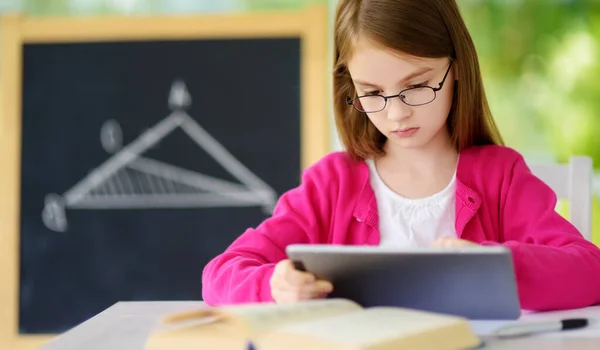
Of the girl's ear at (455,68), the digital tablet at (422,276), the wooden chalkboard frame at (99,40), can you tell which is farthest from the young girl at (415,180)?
the wooden chalkboard frame at (99,40)

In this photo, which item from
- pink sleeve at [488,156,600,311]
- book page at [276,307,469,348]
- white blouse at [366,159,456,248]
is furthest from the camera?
white blouse at [366,159,456,248]

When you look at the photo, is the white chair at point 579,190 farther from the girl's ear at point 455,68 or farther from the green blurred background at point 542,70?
the green blurred background at point 542,70

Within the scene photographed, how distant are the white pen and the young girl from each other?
13cm

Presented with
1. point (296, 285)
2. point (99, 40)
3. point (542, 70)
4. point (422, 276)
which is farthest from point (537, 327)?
point (99, 40)

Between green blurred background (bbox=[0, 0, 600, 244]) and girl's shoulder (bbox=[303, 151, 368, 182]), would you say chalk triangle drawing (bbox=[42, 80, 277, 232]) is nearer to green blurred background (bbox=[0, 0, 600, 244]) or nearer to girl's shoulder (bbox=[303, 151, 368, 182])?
green blurred background (bbox=[0, 0, 600, 244])

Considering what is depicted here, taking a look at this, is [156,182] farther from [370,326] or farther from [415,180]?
[370,326]

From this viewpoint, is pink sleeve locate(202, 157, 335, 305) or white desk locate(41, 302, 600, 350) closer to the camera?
white desk locate(41, 302, 600, 350)

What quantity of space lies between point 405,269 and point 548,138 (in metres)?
1.60

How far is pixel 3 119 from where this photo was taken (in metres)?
2.21

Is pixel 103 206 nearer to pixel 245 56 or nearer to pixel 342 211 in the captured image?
pixel 245 56

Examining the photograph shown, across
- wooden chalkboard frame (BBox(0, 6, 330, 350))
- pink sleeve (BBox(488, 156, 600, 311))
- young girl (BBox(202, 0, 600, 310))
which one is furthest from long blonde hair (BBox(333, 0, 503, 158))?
wooden chalkboard frame (BBox(0, 6, 330, 350))

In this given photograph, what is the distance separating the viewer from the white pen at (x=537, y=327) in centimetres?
65

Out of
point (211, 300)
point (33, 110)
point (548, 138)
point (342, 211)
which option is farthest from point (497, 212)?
point (33, 110)

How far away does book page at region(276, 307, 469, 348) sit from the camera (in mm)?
514
